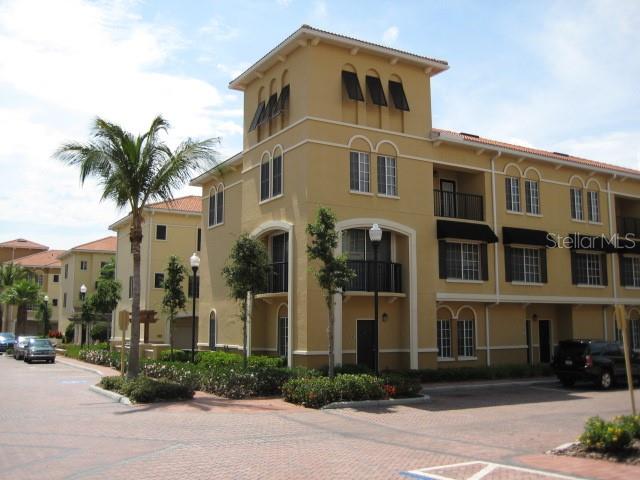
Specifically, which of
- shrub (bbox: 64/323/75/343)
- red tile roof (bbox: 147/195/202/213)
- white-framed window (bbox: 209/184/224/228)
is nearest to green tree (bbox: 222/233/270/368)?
white-framed window (bbox: 209/184/224/228)

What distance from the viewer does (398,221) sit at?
77.7 feet

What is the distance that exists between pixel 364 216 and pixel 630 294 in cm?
1567

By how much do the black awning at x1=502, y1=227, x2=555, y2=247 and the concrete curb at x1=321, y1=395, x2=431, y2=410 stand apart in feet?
33.1

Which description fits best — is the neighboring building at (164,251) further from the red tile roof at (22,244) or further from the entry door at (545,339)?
the red tile roof at (22,244)

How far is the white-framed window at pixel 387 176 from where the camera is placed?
23766 mm

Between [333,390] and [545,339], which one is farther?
[545,339]

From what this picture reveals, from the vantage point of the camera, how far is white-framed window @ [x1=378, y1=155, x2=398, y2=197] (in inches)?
936

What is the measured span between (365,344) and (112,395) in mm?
8884

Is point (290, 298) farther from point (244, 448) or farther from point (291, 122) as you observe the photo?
point (244, 448)

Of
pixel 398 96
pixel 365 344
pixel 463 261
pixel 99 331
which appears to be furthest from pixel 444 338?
pixel 99 331

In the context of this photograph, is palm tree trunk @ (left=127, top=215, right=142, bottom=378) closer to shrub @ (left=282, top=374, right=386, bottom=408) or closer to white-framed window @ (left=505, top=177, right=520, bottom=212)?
shrub @ (left=282, top=374, right=386, bottom=408)

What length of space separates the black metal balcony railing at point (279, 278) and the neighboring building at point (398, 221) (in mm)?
89

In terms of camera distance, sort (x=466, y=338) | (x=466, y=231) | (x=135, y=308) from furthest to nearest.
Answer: (x=466, y=338), (x=466, y=231), (x=135, y=308)

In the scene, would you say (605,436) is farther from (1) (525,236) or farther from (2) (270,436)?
(1) (525,236)
